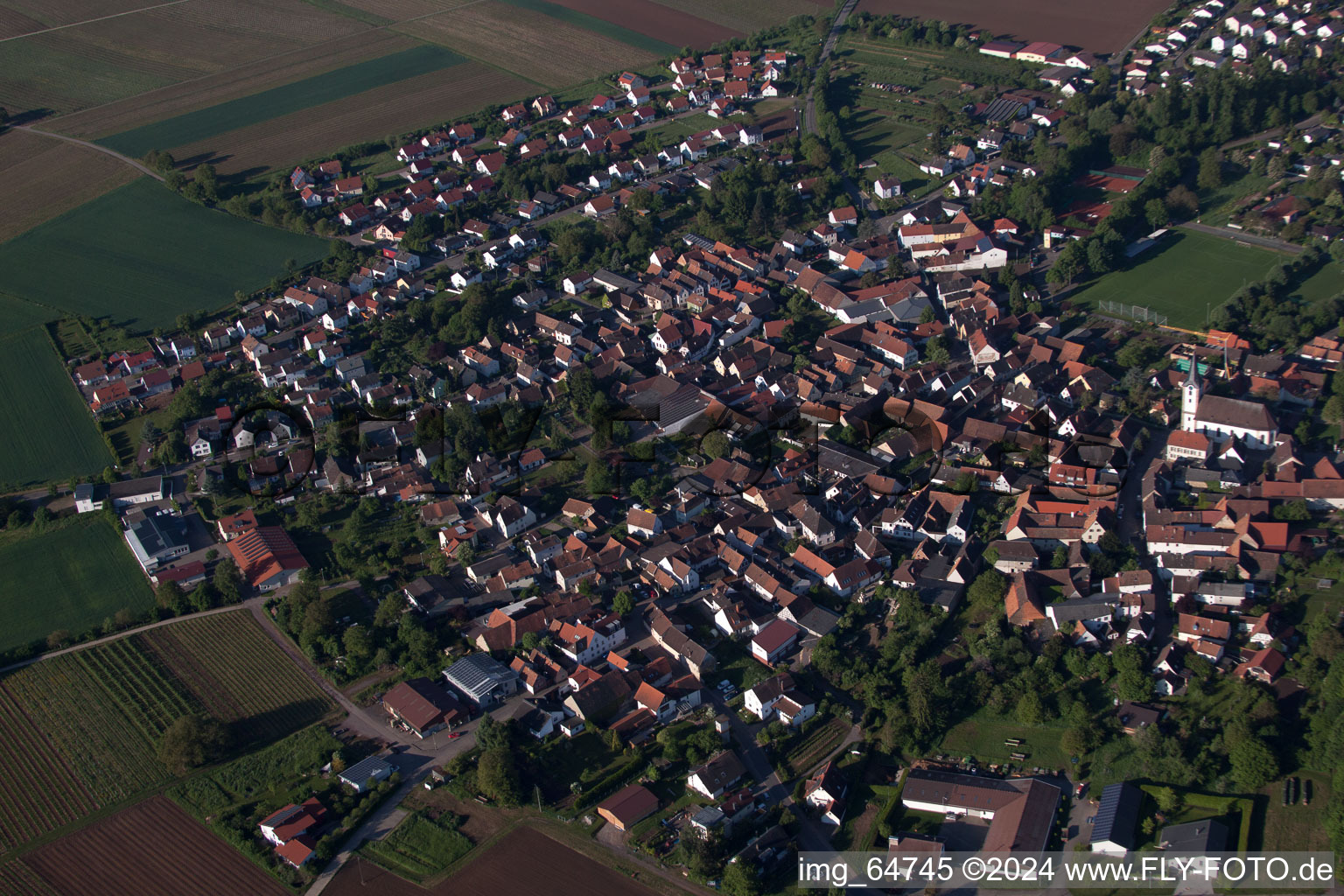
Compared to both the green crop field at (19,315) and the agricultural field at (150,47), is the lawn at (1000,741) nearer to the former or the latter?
the green crop field at (19,315)

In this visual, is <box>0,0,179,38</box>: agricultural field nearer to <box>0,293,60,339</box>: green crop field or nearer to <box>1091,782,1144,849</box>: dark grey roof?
<box>0,293,60,339</box>: green crop field

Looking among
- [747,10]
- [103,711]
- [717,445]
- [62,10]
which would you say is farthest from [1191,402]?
[62,10]

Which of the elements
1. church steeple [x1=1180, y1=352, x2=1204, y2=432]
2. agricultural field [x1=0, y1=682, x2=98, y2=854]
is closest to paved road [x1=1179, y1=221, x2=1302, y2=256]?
church steeple [x1=1180, y1=352, x2=1204, y2=432]

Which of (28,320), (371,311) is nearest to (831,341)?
(371,311)

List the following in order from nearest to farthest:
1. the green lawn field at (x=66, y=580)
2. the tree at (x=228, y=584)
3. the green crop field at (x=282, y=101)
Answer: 1. the green lawn field at (x=66, y=580)
2. the tree at (x=228, y=584)
3. the green crop field at (x=282, y=101)

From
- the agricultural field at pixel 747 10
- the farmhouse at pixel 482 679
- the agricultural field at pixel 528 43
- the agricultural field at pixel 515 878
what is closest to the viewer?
the agricultural field at pixel 515 878

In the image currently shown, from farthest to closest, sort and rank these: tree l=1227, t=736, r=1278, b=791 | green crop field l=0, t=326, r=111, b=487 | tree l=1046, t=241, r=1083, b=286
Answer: tree l=1046, t=241, r=1083, b=286 → green crop field l=0, t=326, r=111, b=487 → tree l=1227, t=736, r=1278, b=791

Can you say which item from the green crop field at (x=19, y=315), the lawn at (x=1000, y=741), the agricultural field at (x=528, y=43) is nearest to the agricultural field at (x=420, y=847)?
the lawn at (x=1000, y=741)
